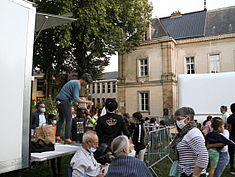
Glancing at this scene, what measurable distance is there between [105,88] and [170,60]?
39.0 metres

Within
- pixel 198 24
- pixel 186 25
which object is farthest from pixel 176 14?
pixel 198 24

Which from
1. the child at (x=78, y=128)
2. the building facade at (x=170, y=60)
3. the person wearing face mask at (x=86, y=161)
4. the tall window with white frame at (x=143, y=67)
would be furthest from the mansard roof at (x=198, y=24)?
the person wearing face mask at (x=86, y=161)

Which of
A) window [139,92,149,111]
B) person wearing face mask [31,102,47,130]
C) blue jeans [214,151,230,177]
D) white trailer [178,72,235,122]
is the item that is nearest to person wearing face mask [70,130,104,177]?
blue jeans [214,151,230,177]

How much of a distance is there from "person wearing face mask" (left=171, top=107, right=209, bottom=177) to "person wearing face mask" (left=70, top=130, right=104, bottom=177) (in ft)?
4.11

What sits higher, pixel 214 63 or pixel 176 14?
pixel 176 14

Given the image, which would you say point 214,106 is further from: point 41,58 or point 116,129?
point 41,58

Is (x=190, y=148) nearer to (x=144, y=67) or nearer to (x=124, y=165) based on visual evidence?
(x=124, y=165)

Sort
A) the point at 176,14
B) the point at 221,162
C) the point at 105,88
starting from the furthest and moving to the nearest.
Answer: the point at 105,88
the point at 176,14
the point at 221,162

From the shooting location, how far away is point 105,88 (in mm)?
63844

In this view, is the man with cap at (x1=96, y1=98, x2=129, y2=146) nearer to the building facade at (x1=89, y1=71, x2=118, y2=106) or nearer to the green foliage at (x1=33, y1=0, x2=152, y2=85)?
the green foliage at (x1=33, y1=0, x2=152, y2=85)

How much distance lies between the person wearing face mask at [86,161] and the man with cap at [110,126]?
26.0 inches

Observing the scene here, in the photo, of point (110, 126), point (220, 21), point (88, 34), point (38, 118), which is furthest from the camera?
point (220, 21)

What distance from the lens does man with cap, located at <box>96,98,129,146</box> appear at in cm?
430

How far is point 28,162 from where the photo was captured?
321 centimetres
